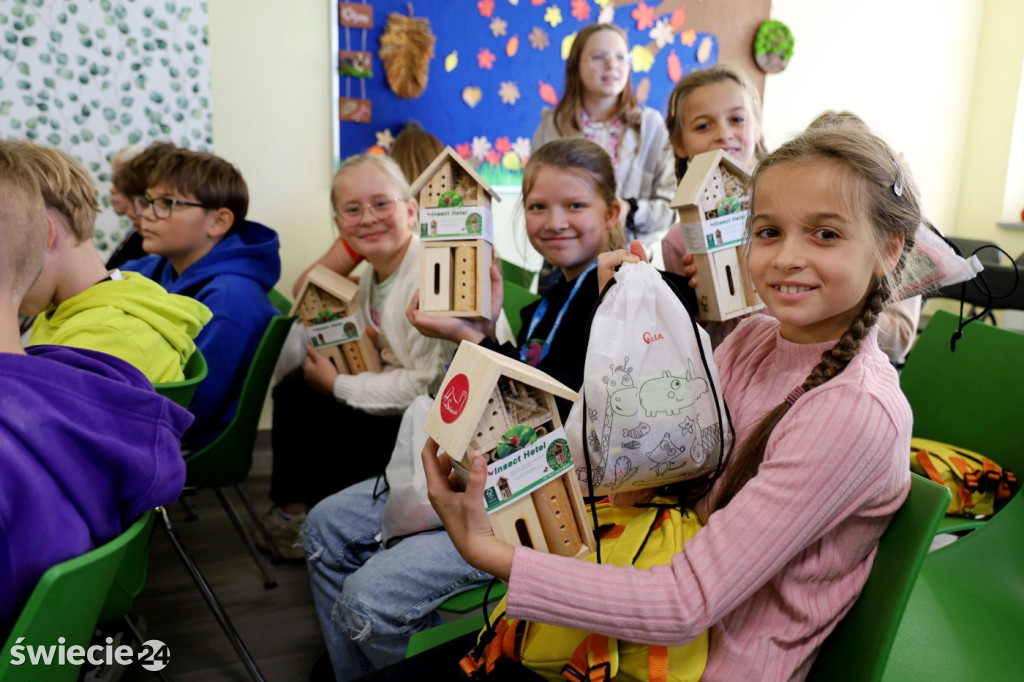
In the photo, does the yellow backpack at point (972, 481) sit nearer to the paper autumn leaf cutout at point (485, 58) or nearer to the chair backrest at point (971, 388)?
the chair backrest at point (971, 388)

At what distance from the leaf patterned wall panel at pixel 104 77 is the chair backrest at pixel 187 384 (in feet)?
5.32

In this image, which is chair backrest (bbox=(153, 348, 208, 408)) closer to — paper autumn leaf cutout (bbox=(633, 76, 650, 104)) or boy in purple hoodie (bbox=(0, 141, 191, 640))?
boy in purple hoodie (bbox=(0, 141, 191, 640))

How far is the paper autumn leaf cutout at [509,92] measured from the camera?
133 inches

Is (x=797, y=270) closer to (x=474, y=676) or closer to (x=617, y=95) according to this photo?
(x=474, y=676)

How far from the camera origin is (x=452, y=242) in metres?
1.61

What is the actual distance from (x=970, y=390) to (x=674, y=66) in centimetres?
257

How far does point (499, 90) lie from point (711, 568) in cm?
298

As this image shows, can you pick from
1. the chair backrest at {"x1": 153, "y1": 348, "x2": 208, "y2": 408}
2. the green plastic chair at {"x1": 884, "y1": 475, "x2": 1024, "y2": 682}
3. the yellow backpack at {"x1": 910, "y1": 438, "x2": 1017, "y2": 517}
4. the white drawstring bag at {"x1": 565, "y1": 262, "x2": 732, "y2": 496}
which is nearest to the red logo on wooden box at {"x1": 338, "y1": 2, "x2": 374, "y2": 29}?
the chair backrest at {"x1": 153, "y1": 348, "x2": 208, "y2": 408}

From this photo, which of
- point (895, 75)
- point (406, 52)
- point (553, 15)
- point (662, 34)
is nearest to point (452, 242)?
point (406, 52)

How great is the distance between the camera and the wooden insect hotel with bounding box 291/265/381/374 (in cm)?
202

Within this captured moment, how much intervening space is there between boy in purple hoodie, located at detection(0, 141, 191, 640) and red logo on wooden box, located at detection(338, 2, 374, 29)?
7.09ft

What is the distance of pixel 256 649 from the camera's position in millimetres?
1947

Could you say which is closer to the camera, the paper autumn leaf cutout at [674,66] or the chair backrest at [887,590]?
the chair backrest at [887,590]

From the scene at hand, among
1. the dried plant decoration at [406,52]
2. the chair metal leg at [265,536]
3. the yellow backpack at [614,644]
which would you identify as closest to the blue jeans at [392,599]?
the yellow backpack at [614,644]
